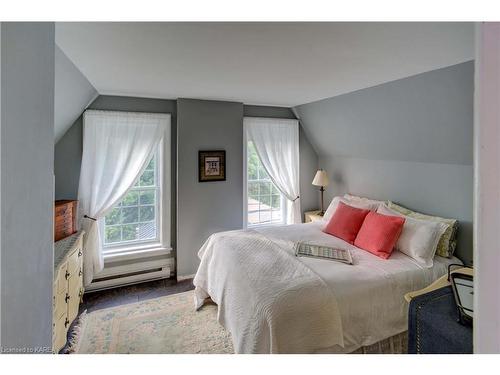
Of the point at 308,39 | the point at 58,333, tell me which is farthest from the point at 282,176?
the point at 58,333

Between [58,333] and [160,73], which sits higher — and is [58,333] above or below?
below

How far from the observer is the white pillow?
2.42 m

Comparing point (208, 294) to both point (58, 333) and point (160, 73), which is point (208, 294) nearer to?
point (58, 333)

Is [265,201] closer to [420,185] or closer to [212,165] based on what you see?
[212,165]

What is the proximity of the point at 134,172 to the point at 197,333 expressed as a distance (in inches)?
75.2

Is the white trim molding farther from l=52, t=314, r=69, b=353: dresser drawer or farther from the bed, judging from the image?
l=52, t=314, r=69, b=353: dresser drawer

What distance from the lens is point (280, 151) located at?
13.5 ft

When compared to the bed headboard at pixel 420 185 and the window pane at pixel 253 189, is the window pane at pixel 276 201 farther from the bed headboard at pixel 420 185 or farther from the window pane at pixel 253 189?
the bed headboard at pixel 420 185

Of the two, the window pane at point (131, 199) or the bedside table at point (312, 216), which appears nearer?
the window pane at point (131, 199)

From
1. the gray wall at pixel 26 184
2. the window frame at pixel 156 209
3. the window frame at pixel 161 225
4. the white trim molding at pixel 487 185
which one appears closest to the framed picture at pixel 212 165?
the window frame at pixel 161 225

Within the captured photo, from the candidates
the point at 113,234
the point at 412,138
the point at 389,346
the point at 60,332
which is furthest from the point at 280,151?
the point at 60,332

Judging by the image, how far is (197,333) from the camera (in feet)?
8.19

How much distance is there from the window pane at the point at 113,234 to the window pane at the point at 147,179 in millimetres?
622

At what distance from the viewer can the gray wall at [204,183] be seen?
3.46 meters
